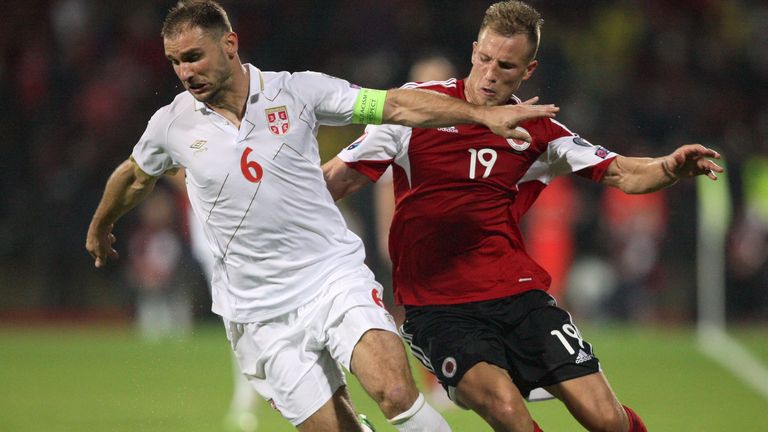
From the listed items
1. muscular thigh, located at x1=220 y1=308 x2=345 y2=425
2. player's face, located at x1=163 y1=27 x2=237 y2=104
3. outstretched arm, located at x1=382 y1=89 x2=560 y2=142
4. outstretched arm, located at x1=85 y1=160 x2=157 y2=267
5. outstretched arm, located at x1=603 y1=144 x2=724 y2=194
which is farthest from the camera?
outstretched arm, located at x1=85 y1=160 x2=157 y2=267

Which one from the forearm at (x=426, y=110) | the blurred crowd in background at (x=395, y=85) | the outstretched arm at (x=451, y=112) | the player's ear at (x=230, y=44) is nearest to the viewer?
the outstretched arm at (x=451, y=112)

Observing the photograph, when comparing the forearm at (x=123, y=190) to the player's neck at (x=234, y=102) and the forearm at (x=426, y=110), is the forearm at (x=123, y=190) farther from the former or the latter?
the forearm at (x=426, y=110)

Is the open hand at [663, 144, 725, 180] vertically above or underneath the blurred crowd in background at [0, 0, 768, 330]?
above

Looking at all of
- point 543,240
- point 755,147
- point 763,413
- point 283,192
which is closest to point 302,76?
point 283,192

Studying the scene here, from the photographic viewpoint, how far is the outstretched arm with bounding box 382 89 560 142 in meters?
4.85

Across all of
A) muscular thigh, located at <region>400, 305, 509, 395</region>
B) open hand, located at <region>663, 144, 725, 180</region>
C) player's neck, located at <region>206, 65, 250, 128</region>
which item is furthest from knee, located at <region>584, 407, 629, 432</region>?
player's neck, located at <region>206, 65, 250, 128</region>

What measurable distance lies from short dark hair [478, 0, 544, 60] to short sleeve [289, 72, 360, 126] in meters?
0.82

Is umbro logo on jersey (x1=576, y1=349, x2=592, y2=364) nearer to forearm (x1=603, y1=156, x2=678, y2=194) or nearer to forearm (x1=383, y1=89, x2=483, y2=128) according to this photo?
forearm (x1=603, y1=156, x2=678, y2=194)

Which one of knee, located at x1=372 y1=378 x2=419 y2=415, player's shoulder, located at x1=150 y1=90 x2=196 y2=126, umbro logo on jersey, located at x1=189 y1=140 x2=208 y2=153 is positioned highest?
player's shoulder, located at x1=150 y1=90 x2=196 y2=126

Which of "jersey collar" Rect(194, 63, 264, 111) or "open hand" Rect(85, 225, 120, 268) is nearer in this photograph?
"jersey collar" Rect(194, 63, 264, 111)

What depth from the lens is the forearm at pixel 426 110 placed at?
4969 millimetres

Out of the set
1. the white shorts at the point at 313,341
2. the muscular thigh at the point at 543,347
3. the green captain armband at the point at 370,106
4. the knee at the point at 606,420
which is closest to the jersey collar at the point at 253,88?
the green captain armband at the point at 370,106

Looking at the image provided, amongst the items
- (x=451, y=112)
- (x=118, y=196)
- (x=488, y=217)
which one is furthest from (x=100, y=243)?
(x=451, y=112)

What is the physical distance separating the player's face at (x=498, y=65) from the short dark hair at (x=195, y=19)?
1.24 metres
